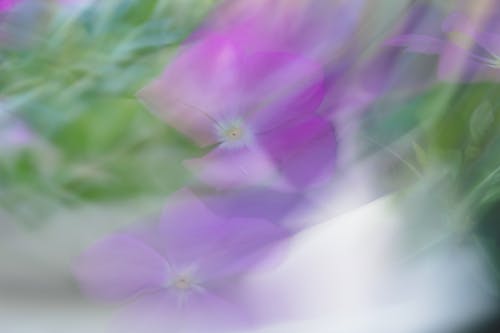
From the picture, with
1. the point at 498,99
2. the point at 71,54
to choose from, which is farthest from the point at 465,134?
the point at 71,54

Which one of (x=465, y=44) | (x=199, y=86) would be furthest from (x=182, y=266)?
(x=465, y=44)

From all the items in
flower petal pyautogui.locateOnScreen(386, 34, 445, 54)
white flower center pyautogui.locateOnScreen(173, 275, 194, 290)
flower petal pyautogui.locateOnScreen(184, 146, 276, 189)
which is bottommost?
white flower center pyautogui.locateOnScreen(173, 275, 194, 290)

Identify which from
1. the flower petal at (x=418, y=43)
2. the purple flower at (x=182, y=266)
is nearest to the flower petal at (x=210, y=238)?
the purple flower at (x=182, y=266)

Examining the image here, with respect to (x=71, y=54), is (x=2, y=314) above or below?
below

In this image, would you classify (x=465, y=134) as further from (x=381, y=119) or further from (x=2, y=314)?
(x=2, y=314)

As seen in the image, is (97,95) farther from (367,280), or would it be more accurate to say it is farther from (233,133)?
(367,280)

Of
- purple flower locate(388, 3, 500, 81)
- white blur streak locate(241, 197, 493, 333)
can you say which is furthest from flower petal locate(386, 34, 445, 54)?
white blur streak locate(241, 197, 493, 333)

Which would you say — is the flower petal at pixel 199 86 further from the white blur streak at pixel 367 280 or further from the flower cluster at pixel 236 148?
the white blur streak at pixel 367 280

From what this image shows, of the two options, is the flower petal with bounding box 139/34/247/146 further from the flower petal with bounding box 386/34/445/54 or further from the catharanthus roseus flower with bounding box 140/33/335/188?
the flower petal with bounding box 386/34/445/54
